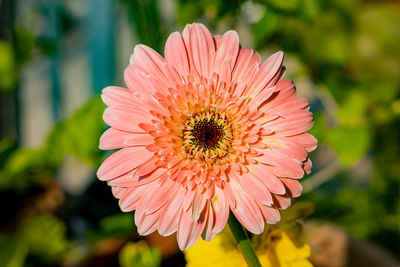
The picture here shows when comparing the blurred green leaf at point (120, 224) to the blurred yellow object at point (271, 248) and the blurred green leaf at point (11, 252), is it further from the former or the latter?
the blurred yellow object at point (271, 248)

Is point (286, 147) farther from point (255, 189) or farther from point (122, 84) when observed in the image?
point (122, 84)

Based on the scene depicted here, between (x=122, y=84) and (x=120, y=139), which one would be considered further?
(x=122, y=84)

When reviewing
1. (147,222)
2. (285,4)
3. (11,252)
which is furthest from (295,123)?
(11,252)

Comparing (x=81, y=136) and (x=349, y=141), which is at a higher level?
(x=81, y=136)

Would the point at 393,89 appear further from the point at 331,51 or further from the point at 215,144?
the point at 215,144

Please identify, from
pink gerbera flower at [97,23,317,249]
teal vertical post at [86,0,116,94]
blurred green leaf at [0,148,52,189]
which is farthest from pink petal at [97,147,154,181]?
teal vertical post at [86,0,116,94]

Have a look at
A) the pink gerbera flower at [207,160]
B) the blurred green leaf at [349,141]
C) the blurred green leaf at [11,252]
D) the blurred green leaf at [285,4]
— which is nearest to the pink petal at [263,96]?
the pink gerbera flower at [207,160]

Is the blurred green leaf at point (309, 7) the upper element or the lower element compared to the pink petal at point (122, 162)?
upper
